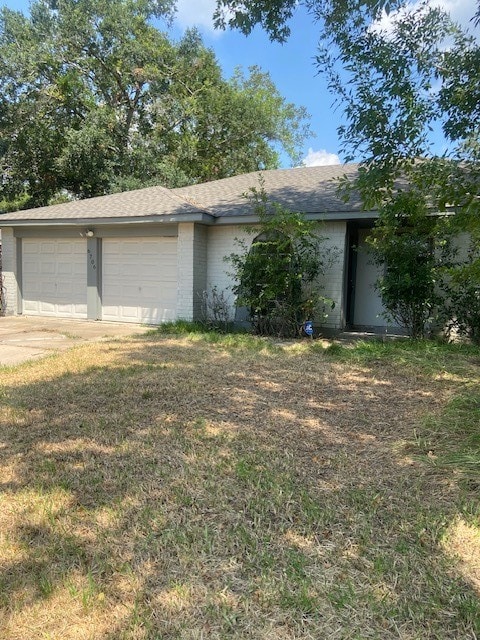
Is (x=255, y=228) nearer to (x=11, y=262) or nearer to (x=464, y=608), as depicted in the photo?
(x=11, y=262)

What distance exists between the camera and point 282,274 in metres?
8.91

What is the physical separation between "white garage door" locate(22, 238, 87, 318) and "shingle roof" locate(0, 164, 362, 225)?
845mm

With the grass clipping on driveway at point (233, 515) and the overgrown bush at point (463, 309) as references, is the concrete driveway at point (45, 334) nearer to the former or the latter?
the grass clipping on driveway at point (233, 515)

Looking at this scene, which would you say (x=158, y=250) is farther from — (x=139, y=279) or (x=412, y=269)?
(x=412, y=269)

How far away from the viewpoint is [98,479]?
303 centimetres

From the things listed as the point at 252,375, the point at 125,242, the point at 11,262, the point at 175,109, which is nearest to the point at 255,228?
the point at 125,242

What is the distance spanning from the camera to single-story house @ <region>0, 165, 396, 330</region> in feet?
33.3

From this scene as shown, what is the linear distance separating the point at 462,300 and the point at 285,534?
23.9 feet

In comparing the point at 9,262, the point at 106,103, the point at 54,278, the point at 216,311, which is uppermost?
the point at 106,103

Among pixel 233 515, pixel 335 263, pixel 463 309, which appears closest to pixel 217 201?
pixel 335 263

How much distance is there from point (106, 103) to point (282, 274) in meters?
16.8

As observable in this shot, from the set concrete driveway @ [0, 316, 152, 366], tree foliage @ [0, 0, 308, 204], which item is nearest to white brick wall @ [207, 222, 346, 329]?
concrete driveway @ [0, 316, 152, 366]

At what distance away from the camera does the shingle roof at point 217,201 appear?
1022cm

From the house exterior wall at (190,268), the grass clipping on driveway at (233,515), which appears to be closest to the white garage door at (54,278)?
the house exterior wall at (190,268)
